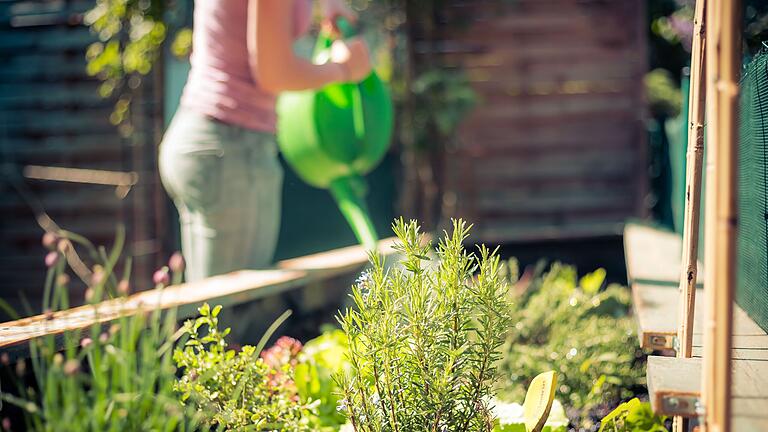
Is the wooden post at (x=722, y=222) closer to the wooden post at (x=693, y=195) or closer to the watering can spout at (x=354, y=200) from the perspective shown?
the wooden post at (x=693, y=195)

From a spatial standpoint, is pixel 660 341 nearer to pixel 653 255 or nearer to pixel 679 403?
pixel 679 403

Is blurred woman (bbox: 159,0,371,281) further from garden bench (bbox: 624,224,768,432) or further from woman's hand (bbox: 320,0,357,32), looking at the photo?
garden bench (bbox: 624,224,768,432)

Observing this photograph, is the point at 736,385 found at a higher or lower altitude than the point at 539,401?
higher

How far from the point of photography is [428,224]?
6.02 meters

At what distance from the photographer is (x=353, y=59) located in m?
2.84

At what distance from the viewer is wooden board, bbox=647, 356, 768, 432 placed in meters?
1.34

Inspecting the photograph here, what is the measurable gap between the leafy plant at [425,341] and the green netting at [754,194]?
870 millimetres

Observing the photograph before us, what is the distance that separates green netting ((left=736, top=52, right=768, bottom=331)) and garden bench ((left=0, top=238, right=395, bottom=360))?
1073mm

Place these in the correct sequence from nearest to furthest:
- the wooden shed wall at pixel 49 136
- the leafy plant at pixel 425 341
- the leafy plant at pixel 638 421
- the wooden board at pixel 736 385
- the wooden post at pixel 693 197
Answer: the wooden board at pixel 736 385 < the leafy plant at pixel 425 341 < the wooden post at pixel 693 197 < the leafy plant at pixel 638 421 < the wooden shed wall at pixel 49 136

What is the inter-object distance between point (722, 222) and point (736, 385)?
0.56 m

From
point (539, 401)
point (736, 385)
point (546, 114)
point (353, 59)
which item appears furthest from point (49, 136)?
point (736, 385)

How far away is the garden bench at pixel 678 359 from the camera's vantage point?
1.38m

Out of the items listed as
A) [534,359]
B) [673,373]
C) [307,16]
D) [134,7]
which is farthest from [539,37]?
[673,373]

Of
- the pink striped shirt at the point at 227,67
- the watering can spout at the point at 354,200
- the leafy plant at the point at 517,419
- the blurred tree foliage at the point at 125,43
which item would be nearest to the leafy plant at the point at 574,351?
the leafy plant at the point at 517,419
